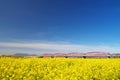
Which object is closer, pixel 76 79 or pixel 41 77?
pixel 76 79

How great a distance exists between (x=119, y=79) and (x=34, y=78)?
3694 mm

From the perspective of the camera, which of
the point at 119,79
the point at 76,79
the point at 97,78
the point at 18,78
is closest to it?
the point at 76,79

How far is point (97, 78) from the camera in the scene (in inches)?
436

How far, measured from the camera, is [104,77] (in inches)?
454

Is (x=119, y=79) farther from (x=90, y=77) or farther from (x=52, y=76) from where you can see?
(x=52, y=76)

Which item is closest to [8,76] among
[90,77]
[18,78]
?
[18,78]

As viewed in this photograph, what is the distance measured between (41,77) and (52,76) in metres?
0.68

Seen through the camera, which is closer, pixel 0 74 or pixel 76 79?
pixel 76 79

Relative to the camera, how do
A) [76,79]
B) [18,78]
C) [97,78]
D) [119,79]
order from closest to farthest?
[76,79] → [18,78] → [97,78] → [119,79]

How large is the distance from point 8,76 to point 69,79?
7.30 feet

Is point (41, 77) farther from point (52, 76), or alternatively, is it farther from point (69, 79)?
point (69, 79)

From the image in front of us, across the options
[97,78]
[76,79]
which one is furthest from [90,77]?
[76,79]

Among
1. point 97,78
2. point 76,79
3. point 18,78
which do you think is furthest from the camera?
point 97,78

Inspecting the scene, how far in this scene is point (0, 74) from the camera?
10656 mm
